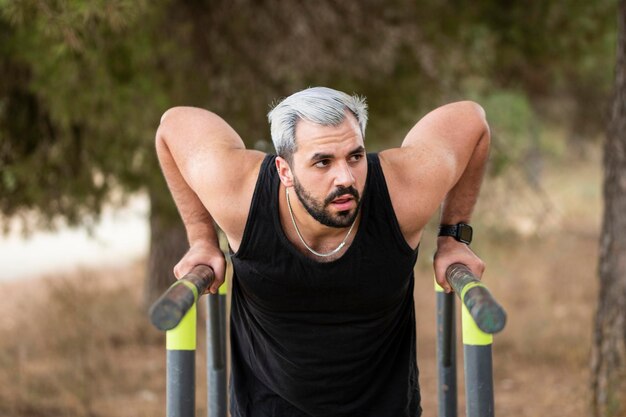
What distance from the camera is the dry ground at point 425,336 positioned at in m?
5.30

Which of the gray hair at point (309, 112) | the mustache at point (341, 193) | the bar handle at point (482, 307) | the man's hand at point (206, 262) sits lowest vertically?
the bar handle at point (482, 307)

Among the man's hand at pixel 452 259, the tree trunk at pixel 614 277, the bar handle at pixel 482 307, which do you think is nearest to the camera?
the bar handle at pixel 482 307

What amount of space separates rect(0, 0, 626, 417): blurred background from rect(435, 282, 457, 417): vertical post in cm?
141

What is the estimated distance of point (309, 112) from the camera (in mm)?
2205

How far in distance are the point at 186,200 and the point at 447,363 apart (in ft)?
3.44

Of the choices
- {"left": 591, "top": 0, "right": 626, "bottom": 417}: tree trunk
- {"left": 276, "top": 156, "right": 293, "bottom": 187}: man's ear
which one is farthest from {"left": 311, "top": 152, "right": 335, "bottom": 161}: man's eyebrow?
{"left": 591, "top": 0, "right": 626, "bottom": 417}: tree trunk

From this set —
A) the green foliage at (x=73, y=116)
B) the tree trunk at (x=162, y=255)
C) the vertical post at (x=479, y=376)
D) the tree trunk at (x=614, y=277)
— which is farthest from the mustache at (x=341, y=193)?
the tree trunk at (x=162, y=255)

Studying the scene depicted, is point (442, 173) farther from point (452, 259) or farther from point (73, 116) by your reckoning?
point (73, 116)

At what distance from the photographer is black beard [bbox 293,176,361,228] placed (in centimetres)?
215

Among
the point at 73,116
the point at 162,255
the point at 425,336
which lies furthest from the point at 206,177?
the point at 425,336

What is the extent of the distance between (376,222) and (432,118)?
0.44 m

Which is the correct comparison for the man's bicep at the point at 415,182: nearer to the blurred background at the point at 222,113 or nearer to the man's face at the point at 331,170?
the man's face at the point at 331,170

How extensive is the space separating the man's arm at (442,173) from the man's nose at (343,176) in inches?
Answer: 10.0

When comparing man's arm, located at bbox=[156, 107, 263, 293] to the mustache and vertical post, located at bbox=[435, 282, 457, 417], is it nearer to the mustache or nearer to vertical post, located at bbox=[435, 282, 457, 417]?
the mustache
